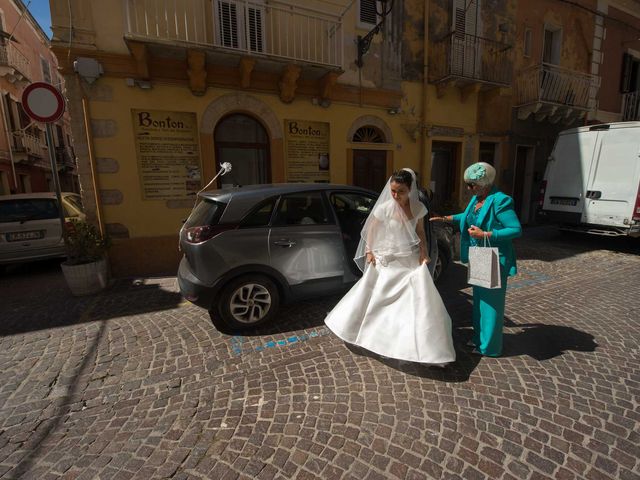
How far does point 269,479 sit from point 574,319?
3.96m

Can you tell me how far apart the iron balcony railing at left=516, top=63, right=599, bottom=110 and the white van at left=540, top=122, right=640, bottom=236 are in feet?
8.42

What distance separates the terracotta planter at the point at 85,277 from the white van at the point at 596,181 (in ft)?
32.2

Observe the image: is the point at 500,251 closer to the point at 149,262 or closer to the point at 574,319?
the point at 574,319

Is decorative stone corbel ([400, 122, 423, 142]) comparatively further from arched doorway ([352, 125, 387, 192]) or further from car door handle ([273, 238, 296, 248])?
car door handle ([273, 238, 296, 248])

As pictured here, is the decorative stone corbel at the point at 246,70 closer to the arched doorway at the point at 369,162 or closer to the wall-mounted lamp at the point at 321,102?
the wall-mounted lamp at the point at 321,102

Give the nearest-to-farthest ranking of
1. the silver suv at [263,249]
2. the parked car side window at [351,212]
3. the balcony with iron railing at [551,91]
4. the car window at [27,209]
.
Result: the silver suv at [263,249]
the parked car side window at [351,212]
the car window at [27,209]
the balcony with iron railing at [551,91]

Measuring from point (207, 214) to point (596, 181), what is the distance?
822cm

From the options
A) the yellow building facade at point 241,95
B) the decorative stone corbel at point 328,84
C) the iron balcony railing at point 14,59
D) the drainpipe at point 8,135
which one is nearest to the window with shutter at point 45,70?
the iron balcony railing at point 14,59

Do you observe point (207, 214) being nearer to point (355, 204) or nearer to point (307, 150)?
point (355, 204)

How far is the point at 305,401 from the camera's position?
257 cm

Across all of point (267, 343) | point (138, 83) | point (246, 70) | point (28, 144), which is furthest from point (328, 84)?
point (28, 144)

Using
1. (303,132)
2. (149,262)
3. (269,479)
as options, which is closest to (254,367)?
(269,479)

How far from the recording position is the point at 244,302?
371cm

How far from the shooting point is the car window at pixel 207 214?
353 centimetres
